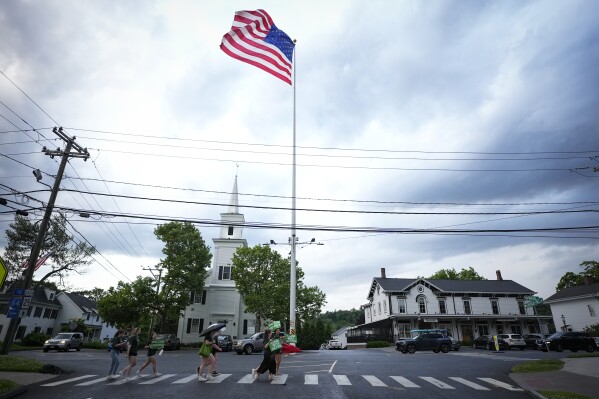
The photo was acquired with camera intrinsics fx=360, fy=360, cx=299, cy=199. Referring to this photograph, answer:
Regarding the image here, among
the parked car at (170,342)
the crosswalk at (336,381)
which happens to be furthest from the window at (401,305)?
the crosswalk at (336,381)

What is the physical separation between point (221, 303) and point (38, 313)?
2944 centimetres

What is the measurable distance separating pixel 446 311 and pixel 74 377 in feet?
156

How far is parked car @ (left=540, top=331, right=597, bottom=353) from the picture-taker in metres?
28.7

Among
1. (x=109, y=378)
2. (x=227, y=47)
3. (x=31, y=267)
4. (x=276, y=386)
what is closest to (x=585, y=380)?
(x=276, y=386)

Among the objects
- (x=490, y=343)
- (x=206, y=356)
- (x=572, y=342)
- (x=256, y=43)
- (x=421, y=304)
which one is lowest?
(x=206, y=356)

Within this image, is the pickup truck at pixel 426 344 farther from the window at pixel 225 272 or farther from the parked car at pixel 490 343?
the window at pixel 225 272

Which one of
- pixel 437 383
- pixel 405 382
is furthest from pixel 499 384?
pixel 405 382

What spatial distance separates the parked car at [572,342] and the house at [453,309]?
19.1 metres

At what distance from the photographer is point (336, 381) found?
11.7m

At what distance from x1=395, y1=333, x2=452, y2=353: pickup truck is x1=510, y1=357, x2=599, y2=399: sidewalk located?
15.7m

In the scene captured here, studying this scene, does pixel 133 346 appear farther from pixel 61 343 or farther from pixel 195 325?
pixel 195 325

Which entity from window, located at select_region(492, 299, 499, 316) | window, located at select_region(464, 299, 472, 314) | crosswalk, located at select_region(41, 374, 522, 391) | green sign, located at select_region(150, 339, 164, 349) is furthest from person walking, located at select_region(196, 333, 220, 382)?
window, located at select_region(492, 299, 499, 316)

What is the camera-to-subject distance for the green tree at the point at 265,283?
41031 millimetres

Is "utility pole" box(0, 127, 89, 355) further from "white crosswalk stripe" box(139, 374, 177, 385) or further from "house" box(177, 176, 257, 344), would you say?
"house" box(177, 176, 257, 344)
